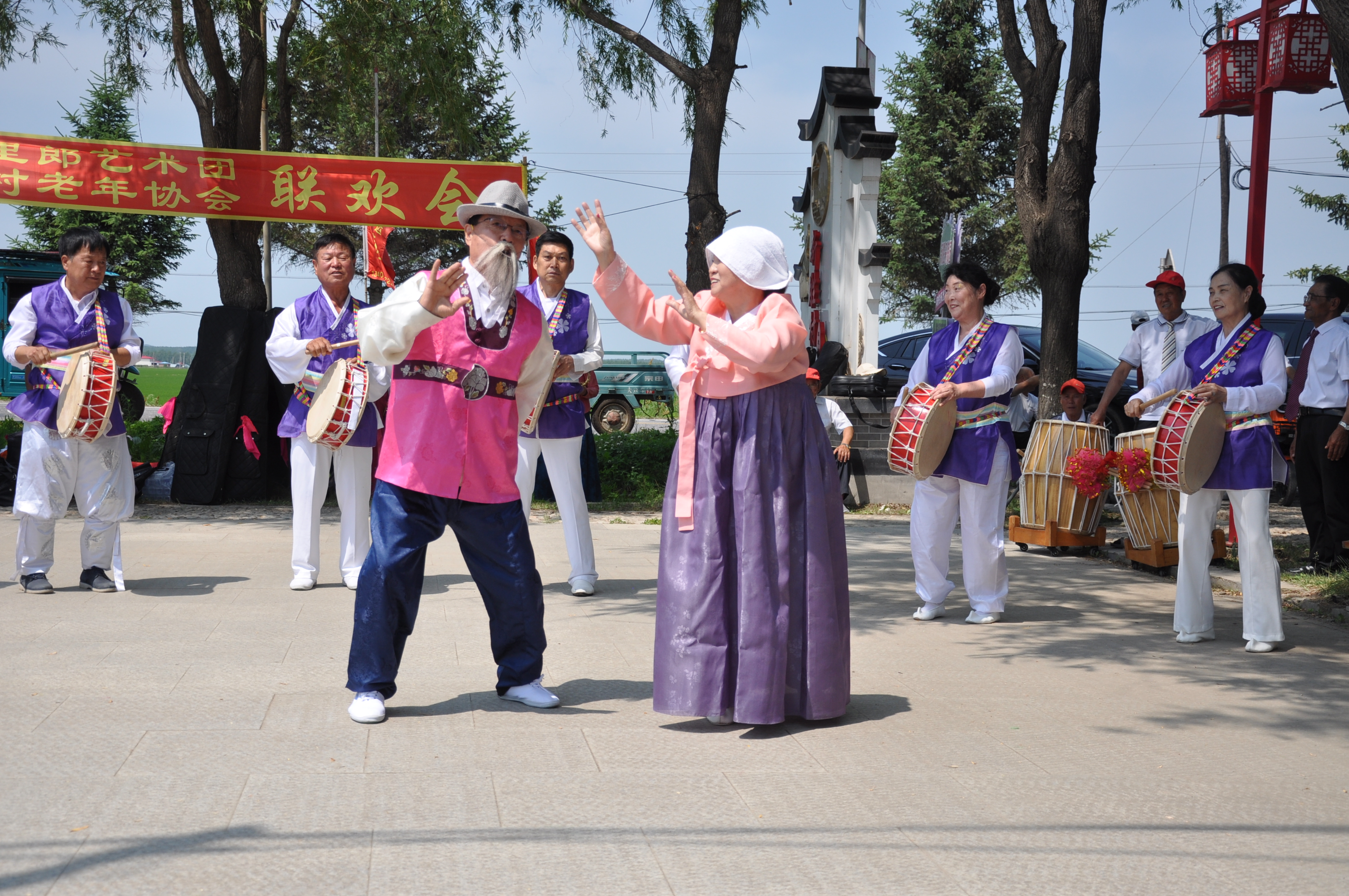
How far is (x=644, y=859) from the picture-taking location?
10.00 feet

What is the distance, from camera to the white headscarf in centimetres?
435

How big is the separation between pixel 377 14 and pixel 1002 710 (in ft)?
33.5

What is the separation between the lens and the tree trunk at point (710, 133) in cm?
1255

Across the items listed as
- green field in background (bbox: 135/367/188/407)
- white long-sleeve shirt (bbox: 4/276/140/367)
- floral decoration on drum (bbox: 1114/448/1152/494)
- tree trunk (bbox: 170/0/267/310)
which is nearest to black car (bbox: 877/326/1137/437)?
floral decoration on drum (bbox: 1114/448/1152/494)

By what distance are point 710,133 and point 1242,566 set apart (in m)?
8.20

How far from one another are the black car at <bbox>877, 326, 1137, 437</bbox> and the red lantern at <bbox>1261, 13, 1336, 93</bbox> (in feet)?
17.2

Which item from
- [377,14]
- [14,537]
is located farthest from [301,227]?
[14,537]

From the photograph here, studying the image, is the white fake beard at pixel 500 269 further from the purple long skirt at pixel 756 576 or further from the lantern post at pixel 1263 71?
the lantern post at pixel 1263 71

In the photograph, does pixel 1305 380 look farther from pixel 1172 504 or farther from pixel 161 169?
pixel 161 169

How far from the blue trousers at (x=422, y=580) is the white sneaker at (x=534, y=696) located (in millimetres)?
26

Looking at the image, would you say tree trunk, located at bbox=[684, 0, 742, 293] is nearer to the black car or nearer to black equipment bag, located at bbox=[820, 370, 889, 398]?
black equipment bag, located at bbox=[820, 370, 889, 398]

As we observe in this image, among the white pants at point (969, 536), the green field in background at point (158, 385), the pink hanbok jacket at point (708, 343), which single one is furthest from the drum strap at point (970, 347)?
the green field in background at point (158, 385)

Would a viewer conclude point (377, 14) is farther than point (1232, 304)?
Yes

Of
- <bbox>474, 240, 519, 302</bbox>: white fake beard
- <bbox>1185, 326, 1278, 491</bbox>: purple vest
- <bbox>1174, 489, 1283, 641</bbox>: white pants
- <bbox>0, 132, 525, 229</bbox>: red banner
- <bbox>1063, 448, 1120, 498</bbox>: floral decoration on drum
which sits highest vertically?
<bbox>0, 132, 525, 229</bbox>: red banner
